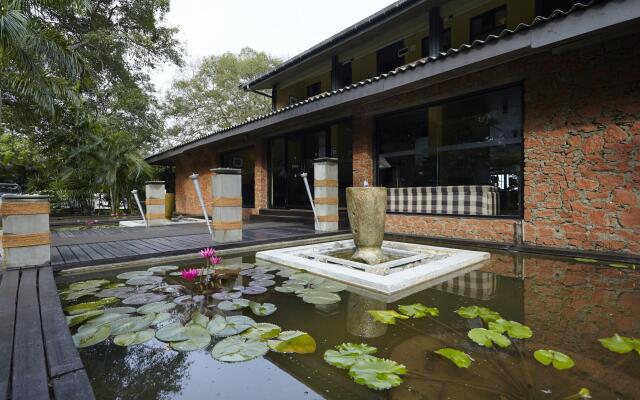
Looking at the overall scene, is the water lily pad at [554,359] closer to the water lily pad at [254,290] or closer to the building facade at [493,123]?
the water lily pad at [254,290]

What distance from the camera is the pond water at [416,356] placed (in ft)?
4.42

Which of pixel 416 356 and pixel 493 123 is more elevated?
pixel 493 123

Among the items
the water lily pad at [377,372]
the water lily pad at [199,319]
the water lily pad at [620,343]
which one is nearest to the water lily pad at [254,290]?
the water lily pad at [199,319]

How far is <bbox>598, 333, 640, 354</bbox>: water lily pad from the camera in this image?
1.65 meters

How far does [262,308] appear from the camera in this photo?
231 cm

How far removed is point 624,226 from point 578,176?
0.78 metres

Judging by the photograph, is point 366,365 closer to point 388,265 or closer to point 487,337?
point 487,337

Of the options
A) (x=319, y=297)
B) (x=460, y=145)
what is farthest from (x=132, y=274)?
(x=460, y=145)

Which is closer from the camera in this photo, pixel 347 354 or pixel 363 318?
pixel 347 354

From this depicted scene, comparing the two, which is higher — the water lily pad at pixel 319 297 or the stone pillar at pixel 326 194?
the stone pillar at pixel 326 194

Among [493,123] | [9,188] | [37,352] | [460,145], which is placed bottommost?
[37,352]

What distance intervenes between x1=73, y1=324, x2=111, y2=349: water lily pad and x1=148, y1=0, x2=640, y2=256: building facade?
470 centimetres

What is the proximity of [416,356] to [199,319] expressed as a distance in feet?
4.69

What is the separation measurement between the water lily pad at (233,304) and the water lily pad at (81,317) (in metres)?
0.86
